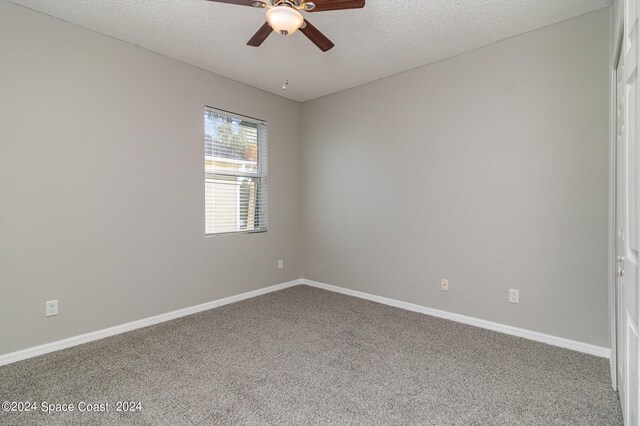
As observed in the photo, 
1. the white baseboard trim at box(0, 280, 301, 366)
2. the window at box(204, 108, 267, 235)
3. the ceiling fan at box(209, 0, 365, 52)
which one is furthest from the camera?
the window at box(204, 108, 267, 235)

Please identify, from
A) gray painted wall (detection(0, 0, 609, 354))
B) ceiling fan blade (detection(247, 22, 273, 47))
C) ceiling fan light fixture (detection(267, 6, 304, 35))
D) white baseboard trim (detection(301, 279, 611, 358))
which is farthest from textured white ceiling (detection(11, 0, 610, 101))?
white baseboard trim (detection(301, 279, 611, 358))

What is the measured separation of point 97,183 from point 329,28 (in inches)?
93.8

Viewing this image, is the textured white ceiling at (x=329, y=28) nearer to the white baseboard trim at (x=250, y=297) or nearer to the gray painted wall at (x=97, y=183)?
the gray painted wall at (x=97, y=183)

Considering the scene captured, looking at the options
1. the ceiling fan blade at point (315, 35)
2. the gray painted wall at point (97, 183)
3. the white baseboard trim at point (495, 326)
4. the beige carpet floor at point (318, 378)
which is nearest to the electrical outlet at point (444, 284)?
the white baseboard trim at point (495, 326)

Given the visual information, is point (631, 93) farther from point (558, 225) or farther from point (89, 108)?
point (89, 108)

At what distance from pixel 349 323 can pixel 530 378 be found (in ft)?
4.88

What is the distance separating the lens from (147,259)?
3.06m

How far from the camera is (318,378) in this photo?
2.09 m

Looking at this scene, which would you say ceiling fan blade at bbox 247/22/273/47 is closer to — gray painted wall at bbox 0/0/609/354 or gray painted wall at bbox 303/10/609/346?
gray painted wall at bbox 0/0/609/354

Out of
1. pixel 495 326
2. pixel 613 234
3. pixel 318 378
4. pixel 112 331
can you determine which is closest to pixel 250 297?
pixel 112 331

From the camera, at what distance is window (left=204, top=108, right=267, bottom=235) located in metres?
3.61

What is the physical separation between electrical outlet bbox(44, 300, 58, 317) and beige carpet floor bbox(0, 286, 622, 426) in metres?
0.31

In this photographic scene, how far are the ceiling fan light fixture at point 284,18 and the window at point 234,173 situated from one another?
1.93 metres

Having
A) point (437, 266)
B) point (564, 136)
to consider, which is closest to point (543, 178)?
point (564, 136)
